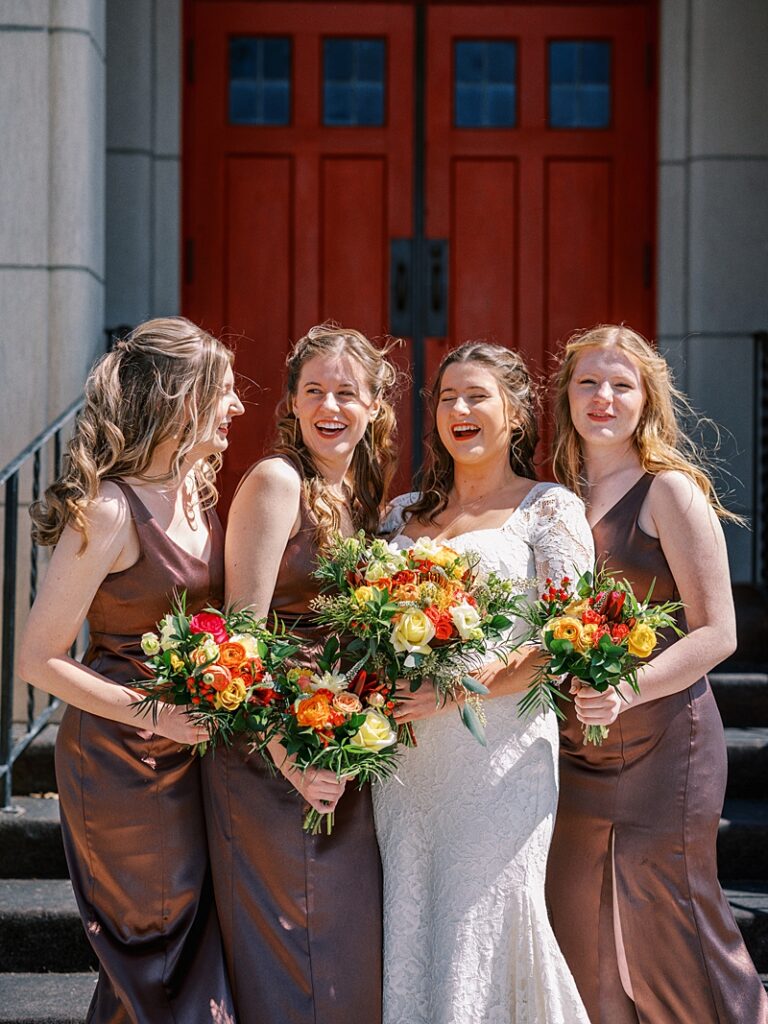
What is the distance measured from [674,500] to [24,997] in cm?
252

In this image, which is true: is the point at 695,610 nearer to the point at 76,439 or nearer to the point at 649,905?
the point at 649,905

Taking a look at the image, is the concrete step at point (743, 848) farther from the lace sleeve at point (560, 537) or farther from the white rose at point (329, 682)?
the white rose at point (329, 682)

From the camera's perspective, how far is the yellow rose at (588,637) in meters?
2.84

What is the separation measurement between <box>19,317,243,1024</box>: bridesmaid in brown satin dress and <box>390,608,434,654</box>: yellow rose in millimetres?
563

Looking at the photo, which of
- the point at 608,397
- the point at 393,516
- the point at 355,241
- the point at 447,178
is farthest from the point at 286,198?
the point at 608,397

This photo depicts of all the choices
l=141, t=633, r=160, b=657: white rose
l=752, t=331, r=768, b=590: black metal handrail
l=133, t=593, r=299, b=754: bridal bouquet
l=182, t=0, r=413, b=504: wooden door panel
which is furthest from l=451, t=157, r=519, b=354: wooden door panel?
l=141, t=633, r=160, b=657: white rose

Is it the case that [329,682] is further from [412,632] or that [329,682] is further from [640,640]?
[640,640]

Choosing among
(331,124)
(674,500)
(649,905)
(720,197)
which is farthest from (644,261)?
(649,905)

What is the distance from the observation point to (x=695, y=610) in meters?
3.29

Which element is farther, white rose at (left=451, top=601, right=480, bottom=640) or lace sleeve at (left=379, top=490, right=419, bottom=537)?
lace sleeve at (left=379, top=490, right=419, bottom=537)

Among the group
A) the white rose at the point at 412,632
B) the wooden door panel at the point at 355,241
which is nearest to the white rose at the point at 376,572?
the white rose at the point at 412,632

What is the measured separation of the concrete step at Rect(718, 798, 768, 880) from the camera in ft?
14.7

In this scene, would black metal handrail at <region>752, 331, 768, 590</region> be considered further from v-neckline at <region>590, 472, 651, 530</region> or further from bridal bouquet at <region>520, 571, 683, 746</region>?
bridal bouquet at <region>520, 571, 683, 746</region>

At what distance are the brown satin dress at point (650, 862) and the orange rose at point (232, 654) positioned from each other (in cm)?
108
